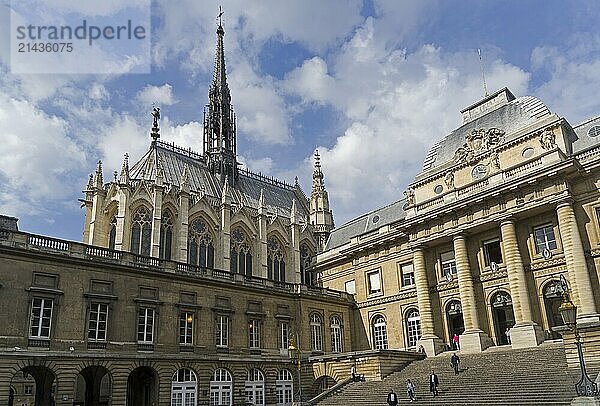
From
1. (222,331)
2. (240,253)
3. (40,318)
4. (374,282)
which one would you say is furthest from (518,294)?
(40,318)

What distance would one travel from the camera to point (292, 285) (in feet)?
124

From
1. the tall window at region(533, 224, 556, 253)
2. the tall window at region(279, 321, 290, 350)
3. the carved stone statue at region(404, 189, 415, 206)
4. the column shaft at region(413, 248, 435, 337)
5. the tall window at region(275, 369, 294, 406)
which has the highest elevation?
the carved stone statue at region(404, 189, 415, 206)

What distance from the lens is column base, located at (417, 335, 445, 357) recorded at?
112 ft

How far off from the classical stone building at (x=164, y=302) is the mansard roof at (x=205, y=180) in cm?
26

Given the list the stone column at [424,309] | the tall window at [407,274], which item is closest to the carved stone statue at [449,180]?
the stone column at [424,309]

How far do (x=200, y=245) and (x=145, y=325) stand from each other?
1510 centimetres

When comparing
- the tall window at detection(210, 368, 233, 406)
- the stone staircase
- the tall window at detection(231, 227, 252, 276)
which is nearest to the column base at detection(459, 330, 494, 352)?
→ the stone staircase

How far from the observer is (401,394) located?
27406mm

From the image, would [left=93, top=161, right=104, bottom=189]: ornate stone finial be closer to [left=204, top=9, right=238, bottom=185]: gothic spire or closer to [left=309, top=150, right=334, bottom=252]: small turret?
[left=204, top=9, right=238, bottom=185]: gothic spire

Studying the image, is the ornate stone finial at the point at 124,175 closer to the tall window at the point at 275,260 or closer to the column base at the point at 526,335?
the tall window at the point at 275,260

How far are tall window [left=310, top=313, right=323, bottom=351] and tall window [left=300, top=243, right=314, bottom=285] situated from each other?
10.7 meters

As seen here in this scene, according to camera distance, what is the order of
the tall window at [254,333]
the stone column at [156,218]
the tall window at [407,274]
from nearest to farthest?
1. the tall window at [254,333]
2. the tall window at [407,274]
3. the stone column at [156,218]

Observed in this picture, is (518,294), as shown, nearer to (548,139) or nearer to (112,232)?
(548,139)

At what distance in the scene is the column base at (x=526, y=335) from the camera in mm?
28766
